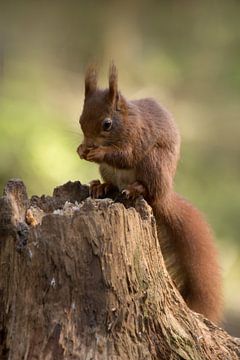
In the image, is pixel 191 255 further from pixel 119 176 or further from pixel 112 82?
pixel 112 82

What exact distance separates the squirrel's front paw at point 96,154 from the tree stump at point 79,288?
0.45m

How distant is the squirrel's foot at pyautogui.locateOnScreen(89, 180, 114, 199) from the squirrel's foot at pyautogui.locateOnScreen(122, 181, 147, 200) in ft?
0.18

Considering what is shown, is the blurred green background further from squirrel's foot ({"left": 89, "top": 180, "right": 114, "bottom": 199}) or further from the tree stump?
the tree stump

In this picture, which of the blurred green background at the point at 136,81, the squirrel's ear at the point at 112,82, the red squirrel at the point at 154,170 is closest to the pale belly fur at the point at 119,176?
the red squirrel at the point at 154,170

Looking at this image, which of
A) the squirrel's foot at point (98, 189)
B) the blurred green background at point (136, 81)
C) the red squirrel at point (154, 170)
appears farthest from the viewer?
the blurred green background at point (136, 81)

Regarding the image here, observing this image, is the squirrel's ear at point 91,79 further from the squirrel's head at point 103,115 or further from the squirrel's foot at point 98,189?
the squirrel's foot at point 98,189

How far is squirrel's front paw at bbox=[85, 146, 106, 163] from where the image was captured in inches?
97.9

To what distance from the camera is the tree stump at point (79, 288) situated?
1.94 meters

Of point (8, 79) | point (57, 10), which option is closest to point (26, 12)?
point (57, 10)

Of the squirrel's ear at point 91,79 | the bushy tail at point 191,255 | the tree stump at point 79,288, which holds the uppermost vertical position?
the squirrel's ear at point 91,79

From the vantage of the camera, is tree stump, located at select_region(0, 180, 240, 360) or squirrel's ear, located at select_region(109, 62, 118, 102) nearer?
tree stump, located at select_region(0, 180, 240, 360)

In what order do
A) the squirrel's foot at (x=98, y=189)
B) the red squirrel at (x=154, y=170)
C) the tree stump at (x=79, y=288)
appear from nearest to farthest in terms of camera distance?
the tree stump at (x=79, y=288) < the squirrel's foot at (x=98, y=189) < the red squirrel at (x=154, y=170)

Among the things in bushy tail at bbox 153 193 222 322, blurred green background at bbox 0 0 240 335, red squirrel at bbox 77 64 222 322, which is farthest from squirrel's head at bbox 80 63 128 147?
blurred green background at bbox 0 0 240 335

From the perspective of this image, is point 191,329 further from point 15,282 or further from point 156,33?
point 156,33
